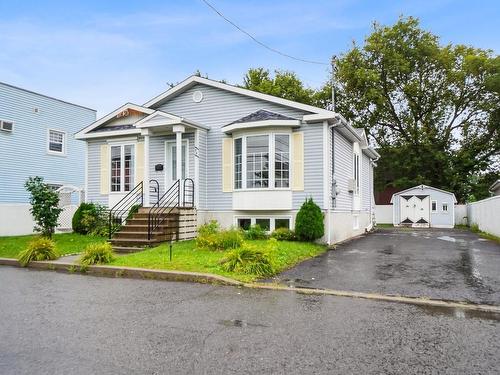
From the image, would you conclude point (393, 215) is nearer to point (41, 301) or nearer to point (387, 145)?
point (387, 145)

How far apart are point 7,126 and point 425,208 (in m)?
26.0

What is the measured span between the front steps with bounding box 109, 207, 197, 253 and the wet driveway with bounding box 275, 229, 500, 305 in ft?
15.6

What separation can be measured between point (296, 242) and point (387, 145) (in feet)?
86.8

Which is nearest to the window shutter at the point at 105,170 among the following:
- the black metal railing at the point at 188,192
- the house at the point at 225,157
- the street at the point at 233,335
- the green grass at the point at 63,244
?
the house at the point at 225,157

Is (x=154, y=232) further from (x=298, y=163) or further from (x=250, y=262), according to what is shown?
(x=298, y=163)

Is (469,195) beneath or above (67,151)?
beneath

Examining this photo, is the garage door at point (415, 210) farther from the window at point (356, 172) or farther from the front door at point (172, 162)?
the front door at point (172, 162)

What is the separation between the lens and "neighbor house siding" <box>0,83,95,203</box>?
63.5ft

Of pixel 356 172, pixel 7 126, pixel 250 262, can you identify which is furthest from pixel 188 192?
pixel 7 126

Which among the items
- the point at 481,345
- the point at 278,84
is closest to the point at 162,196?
the point at 481,345

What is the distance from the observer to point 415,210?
28.9 metres

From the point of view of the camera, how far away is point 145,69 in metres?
19.5

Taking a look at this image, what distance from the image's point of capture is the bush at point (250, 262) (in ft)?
27.3

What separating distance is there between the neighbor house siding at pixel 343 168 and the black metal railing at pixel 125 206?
7.22 metres
